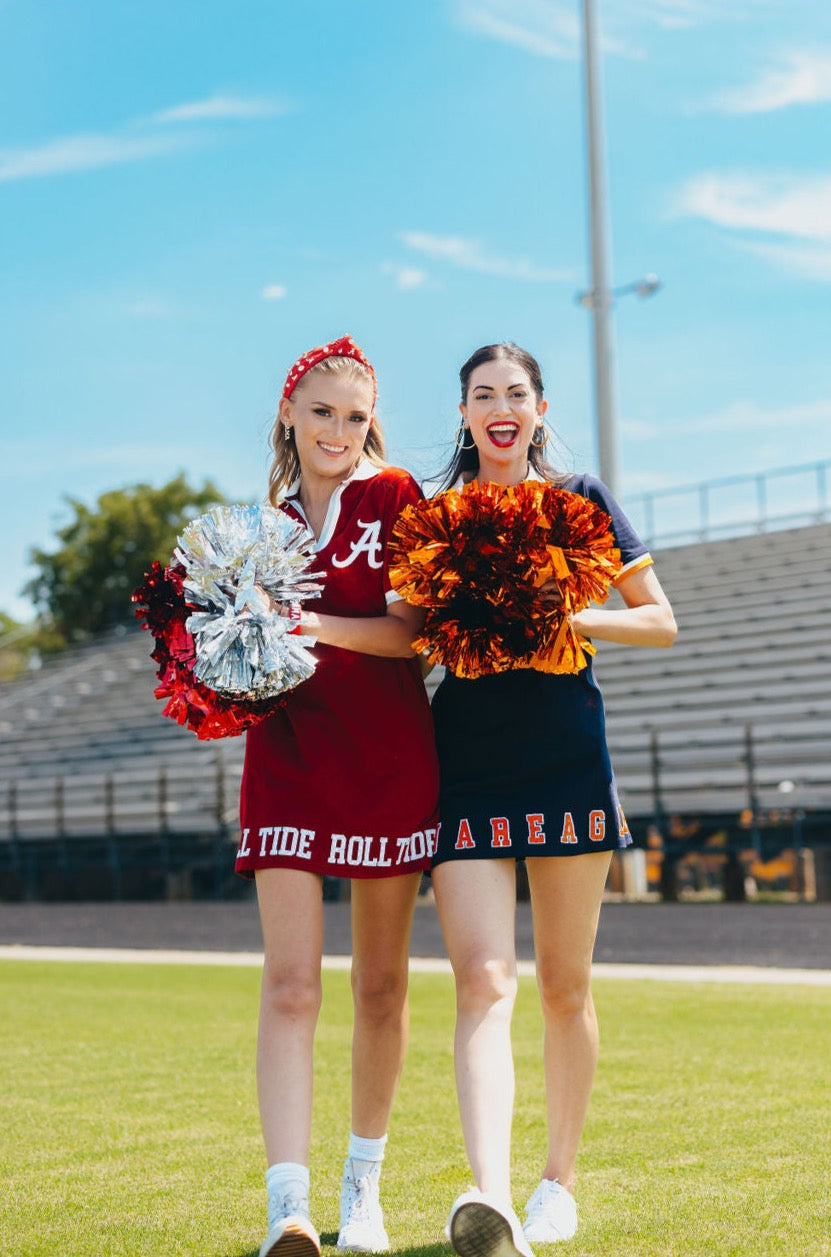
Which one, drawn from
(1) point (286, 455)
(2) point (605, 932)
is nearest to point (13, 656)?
(2) point (605, 932)

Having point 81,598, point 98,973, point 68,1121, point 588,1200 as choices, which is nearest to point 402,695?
point 588,1200

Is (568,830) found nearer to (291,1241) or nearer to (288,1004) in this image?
(288,1004)

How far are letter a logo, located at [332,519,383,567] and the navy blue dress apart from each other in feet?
1.02

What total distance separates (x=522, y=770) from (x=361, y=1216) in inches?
39.6

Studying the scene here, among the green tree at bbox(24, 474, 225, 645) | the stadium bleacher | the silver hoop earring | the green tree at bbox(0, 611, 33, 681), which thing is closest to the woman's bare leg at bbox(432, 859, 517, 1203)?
the silver hoop earring

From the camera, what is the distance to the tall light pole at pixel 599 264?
17375mm

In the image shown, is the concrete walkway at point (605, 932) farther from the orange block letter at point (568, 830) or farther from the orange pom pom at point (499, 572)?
the orange pom pom at point (499, 572)

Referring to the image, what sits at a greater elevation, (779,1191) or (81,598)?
(81,598)

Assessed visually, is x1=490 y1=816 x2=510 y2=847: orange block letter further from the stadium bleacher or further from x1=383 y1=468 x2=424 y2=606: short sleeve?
the stadium bleacher

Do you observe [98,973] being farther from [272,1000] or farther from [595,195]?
[595,195]

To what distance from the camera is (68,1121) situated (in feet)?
15.3

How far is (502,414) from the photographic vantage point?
335 centimetres

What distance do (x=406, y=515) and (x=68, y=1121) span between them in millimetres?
2625

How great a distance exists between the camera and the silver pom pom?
9.59 ft
